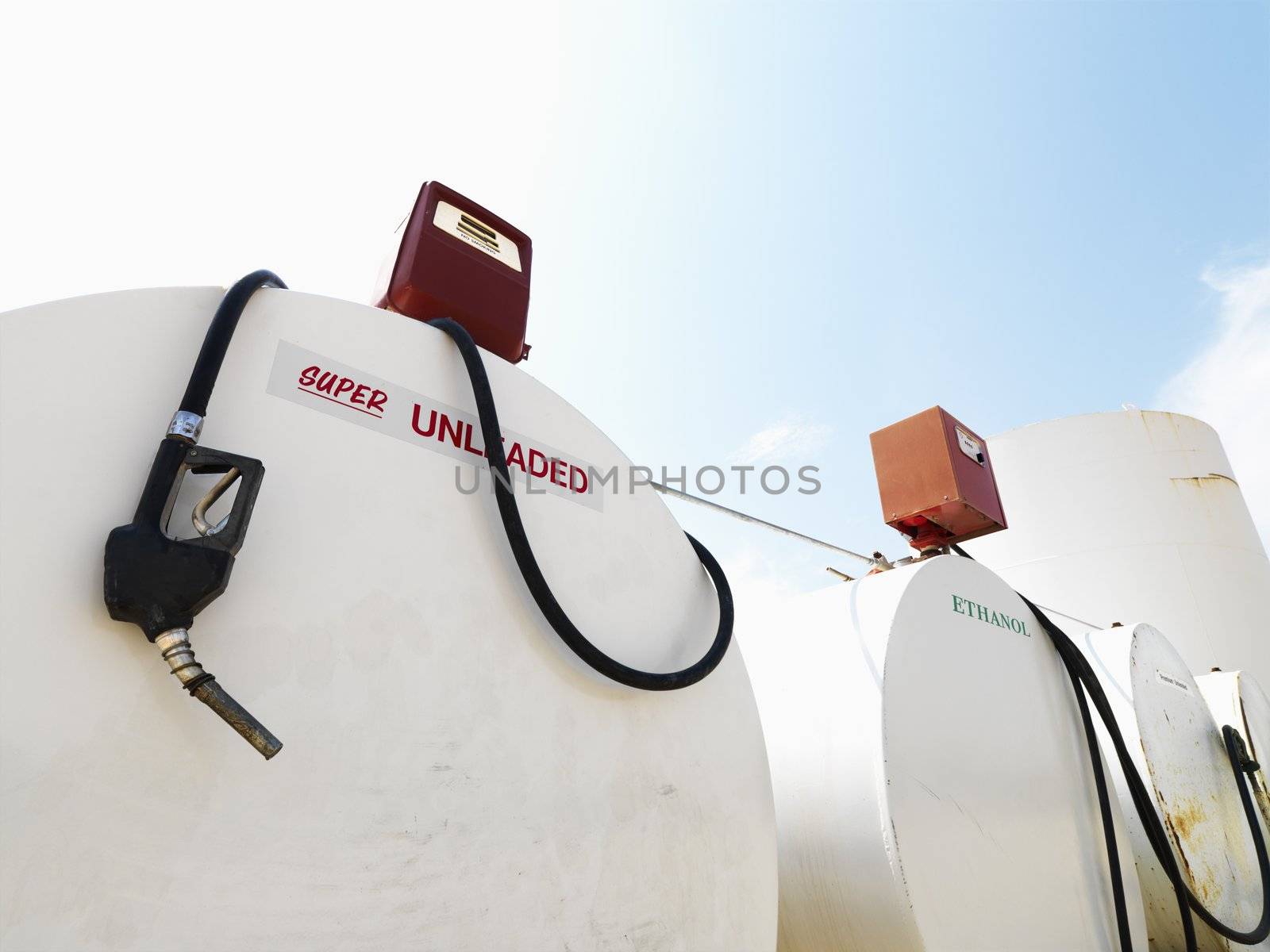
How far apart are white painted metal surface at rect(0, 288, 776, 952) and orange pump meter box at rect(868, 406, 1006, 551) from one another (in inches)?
57.7

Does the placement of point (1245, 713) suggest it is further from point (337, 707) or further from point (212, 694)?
point (212, 694)

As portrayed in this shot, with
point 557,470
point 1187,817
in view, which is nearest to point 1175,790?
point 1187,817

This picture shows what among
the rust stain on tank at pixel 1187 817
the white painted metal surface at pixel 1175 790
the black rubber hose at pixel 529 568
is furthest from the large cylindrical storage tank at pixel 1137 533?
the black rubber hose at pixel 529 568

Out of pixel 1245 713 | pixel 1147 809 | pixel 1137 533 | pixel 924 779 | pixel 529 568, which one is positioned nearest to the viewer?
pixel 529 568

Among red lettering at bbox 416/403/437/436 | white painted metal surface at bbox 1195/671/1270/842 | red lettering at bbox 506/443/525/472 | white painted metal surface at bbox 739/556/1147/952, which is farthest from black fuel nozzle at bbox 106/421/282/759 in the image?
white painted metal surface at bbox 1195/671/1270/842

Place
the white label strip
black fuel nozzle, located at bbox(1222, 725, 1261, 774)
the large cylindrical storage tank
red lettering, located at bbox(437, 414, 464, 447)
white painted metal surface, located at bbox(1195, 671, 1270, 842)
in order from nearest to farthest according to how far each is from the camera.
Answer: the white label strip
red lettering, located at bbox(437, 414, 464, 447)
black fuel nozzle, located at bbox(1222, 725, 1261, 774)
white painted metal surface, located at bbox(1195, 671, 1270, 842)
the large cylindrical storage tank

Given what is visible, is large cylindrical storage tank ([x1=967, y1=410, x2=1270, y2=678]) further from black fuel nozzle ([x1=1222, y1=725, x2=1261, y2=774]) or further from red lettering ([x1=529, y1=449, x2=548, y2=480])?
red lettering ([x1=529, y1=449, x2=548, y2=480])

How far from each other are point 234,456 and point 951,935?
5.51 ft

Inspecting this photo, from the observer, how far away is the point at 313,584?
905 mm

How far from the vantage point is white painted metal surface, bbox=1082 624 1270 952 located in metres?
2.48

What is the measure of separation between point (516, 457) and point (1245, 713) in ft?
12.7

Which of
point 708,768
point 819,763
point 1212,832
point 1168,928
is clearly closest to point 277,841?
point 708,768

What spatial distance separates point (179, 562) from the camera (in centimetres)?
76

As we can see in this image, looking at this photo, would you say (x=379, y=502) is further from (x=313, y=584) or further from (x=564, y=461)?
(x=564, y=461)
